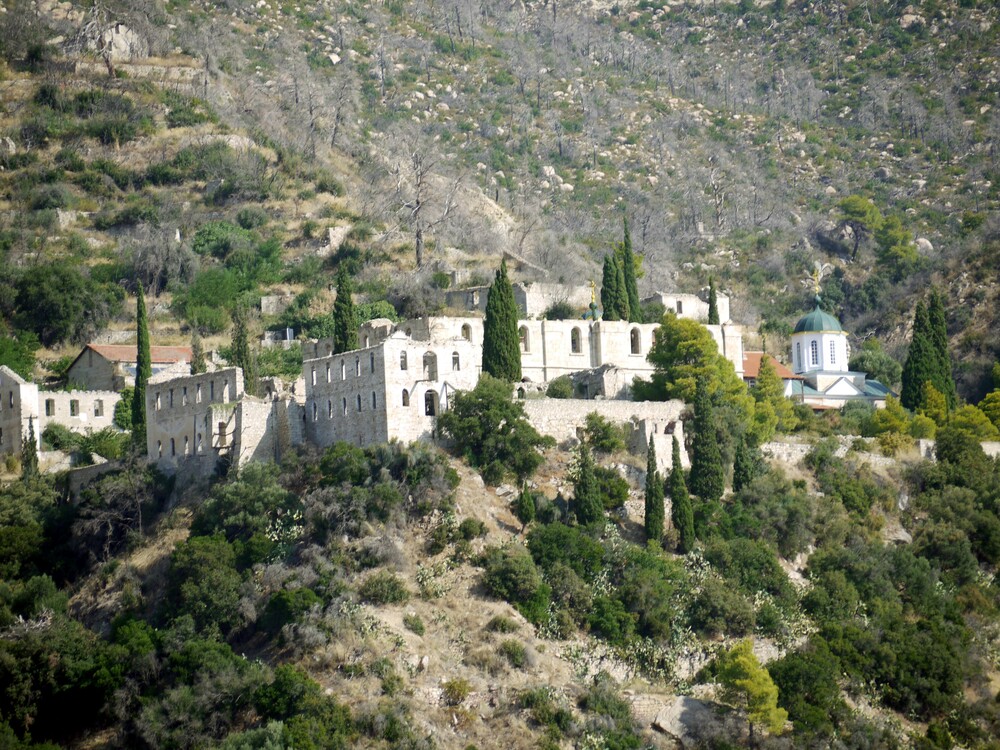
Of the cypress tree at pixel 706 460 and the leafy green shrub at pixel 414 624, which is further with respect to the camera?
the cypress tree at pixel 706 460

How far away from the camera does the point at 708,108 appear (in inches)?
5743

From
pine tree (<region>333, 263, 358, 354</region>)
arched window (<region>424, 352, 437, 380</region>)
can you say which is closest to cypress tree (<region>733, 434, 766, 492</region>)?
arched window (<region>424, 352, 437, 380</region>)

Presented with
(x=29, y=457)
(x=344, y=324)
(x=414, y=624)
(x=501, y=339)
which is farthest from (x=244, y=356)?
(x=414, y=624)

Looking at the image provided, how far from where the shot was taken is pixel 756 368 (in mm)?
84000

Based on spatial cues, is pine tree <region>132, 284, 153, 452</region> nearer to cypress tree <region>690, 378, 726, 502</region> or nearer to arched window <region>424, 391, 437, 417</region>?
arched window <region>424, 391, 437, 417</region>

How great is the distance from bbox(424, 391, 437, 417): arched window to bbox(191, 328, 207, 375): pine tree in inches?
515

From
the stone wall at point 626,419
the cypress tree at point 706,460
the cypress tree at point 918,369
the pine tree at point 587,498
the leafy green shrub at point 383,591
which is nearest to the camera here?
the leafy green shrub at point 383,591

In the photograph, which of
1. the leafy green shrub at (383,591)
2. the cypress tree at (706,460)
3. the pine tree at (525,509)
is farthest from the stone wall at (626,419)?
the leafy green shrub at (383,591)

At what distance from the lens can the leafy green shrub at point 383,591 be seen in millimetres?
59750

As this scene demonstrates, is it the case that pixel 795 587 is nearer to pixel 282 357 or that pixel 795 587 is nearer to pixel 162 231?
pixel 282 357

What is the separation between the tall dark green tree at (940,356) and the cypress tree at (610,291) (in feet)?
49.9

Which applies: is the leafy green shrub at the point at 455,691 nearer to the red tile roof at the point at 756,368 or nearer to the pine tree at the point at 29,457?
the pine tree at the point at 29,457

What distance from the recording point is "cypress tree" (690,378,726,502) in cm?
6788

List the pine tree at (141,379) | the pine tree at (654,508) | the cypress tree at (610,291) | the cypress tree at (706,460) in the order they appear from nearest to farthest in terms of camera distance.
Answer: the pine tree at (654,508)
the cypress tree at (706,460)
the pine tree at (141,379)
the cypress tree at (610,291)
